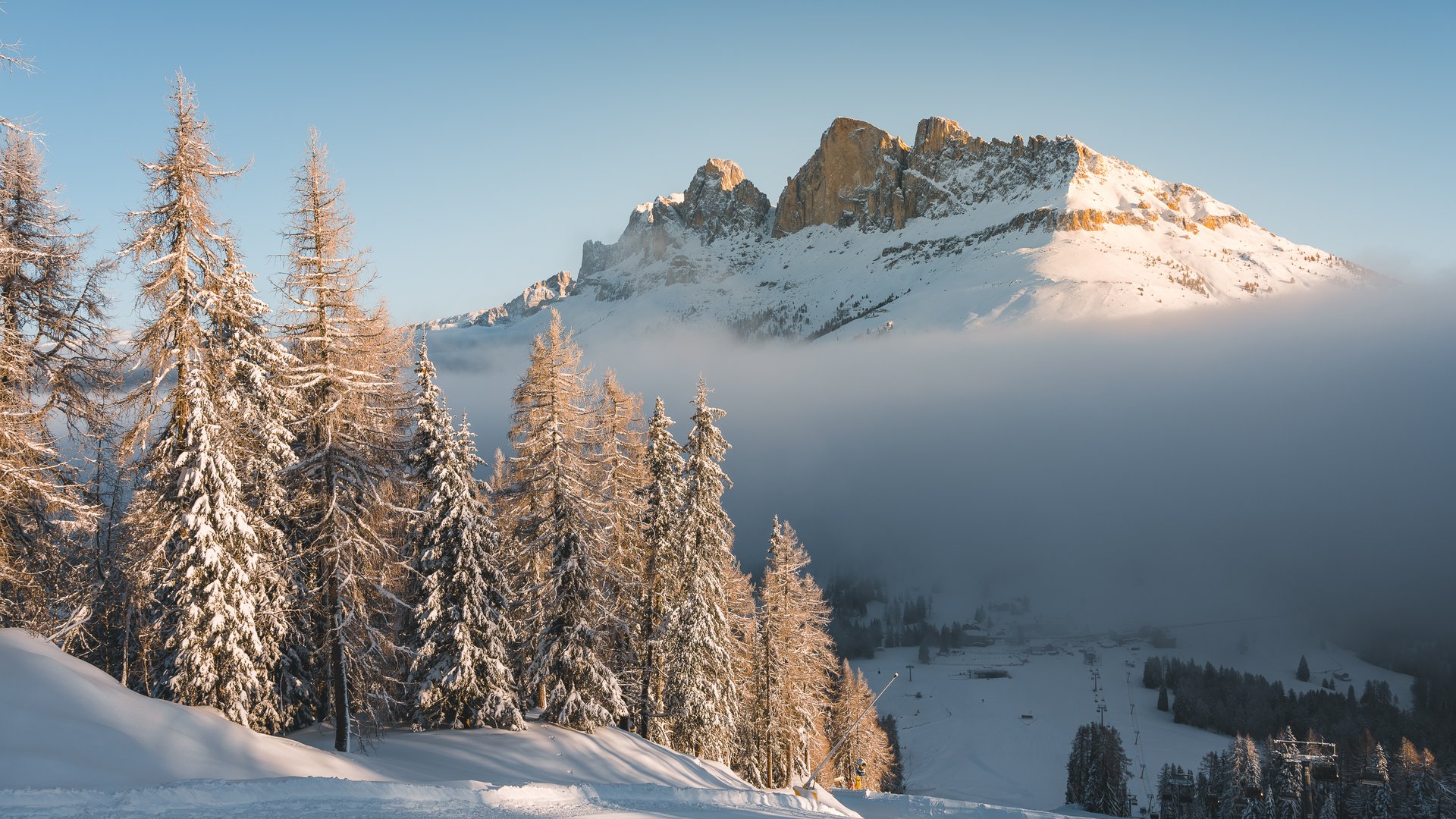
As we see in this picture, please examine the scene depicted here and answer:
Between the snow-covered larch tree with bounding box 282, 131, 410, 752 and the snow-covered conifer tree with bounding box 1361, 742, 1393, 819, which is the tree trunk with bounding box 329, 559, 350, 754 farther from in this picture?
the snow-covered conifer tree with bounding box 1361, 742, 1393, 819

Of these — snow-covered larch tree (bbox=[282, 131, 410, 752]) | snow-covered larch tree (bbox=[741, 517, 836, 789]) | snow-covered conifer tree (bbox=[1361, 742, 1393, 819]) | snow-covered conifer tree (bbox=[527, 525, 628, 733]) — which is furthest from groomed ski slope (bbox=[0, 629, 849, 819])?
snow-covered conifer tree (bbox=[1361, 742, 1393, 819])

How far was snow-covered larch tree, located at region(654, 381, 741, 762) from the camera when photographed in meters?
31.0

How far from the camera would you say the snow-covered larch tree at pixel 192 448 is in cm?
1786

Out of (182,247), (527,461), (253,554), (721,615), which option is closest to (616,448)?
(527,461)

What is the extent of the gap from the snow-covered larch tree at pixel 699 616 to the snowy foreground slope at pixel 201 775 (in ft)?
33.1

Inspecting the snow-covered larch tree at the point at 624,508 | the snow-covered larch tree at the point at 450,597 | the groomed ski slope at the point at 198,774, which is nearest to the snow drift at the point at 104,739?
the groomed ski slope at the point at 198,774

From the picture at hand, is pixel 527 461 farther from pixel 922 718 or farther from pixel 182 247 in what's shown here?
pixel 922 718

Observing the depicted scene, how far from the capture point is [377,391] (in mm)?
21875

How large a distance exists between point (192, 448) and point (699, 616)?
18202 mm

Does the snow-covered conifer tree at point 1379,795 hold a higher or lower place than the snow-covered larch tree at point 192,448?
lower

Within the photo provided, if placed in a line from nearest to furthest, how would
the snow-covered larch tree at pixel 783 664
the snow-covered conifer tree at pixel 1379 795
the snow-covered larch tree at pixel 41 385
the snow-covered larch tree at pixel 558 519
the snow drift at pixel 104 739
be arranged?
the snow drift at pixel 104 739 < the snow-covered larch tree at pixel 41 385 < the snow-covered larch tree at pixel 558 519 < the snow-covered larch tree at pixel 783 664 < the snow-covered conifer tree at pixel 1379 795

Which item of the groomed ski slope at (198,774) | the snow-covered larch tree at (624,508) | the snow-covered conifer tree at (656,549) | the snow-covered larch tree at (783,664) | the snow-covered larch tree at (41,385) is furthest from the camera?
the snow-covered larch tree at (783,664)

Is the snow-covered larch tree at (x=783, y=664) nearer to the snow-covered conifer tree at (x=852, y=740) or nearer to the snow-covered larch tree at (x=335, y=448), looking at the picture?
the snow-covered conifer tree at (x=852, y=740)

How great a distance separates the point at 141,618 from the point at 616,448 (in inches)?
641
